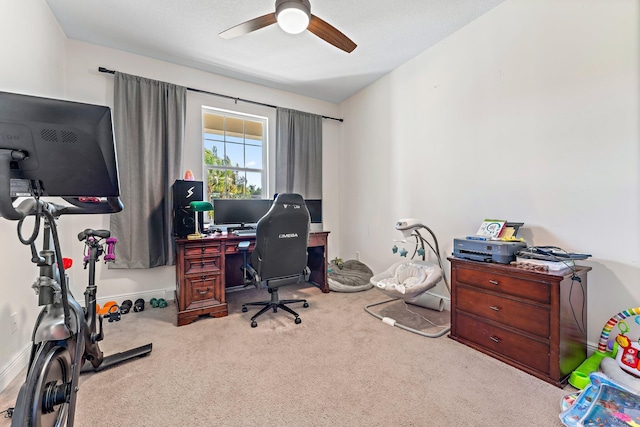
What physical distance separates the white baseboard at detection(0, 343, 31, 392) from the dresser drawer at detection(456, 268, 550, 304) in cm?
308

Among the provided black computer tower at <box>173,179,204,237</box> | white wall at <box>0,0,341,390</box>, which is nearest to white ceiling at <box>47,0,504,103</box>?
white wall at <box>0,0,341,390</box>

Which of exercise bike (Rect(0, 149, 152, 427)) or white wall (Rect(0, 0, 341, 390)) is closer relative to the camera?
exercise bike (Rect(0, 149, 152, 427))

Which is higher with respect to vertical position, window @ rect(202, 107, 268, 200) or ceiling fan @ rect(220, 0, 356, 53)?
ceiling fan @ rect(220, 0, 356, 53)

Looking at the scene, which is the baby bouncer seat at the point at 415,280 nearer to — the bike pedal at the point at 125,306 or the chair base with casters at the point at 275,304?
the chair base with casters at the point at 275,304

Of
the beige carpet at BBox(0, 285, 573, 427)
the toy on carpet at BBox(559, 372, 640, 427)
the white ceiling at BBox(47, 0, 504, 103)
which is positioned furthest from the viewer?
the white ceiling at BBox(47, 0, 504, 103)

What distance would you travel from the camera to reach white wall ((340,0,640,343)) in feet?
5.54

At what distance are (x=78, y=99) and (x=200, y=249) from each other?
2072 mm

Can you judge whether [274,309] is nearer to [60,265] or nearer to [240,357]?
[240,357]

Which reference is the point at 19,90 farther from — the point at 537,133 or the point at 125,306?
the point at 537,133

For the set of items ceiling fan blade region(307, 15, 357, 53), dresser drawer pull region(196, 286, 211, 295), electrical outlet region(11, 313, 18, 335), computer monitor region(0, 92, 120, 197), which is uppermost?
ceiling fan blade region(307, 15, 357, 53)

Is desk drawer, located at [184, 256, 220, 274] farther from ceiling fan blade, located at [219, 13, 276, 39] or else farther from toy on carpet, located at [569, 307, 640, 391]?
toy on carpet, located at [569, 307, 640, 391]

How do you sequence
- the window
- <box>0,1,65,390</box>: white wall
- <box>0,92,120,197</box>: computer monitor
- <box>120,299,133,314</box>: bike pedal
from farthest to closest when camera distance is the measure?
the window, <box>120,299,133,314</box>: bike pedal, <box>0,1,65,390</box>: white wall, <box>0,92,120,197</box>: computer monitor

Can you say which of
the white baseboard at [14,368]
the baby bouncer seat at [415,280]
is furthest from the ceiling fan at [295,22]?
the white baseboard at [14,368]

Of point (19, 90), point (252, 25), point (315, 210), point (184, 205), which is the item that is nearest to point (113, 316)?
point (184, 205)
